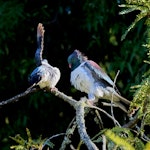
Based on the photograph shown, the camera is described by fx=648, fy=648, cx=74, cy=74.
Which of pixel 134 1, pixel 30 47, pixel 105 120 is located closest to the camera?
pixel 134 1

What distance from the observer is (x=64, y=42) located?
4.32m

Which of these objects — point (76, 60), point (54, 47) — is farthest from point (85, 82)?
point (54, 47)

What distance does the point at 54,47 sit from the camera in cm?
432

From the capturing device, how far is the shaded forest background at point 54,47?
153 inches

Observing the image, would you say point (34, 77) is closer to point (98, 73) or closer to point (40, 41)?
point (40, 41)

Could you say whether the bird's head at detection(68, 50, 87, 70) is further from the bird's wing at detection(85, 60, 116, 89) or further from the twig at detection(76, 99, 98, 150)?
the twig at detection(76, 99, 98, 150)

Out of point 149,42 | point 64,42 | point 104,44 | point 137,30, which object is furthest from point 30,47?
point 149,42

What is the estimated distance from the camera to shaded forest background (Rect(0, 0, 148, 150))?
3893 millimetres

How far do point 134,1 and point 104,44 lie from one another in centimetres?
298

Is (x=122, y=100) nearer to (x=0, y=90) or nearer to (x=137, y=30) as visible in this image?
(x=137, y=30)

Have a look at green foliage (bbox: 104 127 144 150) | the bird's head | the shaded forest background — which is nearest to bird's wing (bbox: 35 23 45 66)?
the bird's head

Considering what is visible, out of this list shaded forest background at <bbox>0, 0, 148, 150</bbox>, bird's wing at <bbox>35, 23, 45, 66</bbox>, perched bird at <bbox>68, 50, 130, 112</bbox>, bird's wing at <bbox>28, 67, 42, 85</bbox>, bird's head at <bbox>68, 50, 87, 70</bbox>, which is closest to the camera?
bird's wing at <bbox>35, 23, 45, 66</bbox>

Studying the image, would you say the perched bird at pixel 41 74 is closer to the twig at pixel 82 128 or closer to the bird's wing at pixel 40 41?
the bird's wing at pixel 40 41

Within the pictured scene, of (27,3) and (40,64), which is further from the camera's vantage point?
(27,3)
